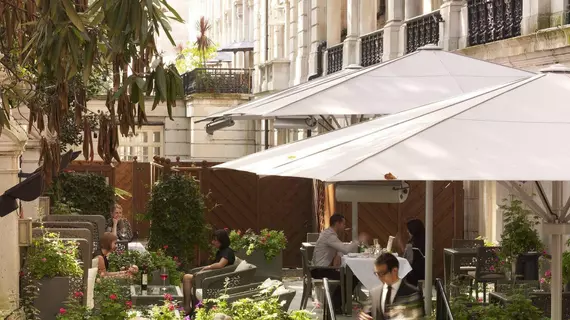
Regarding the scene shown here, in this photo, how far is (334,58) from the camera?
34.8 m

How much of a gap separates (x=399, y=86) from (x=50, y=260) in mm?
4032

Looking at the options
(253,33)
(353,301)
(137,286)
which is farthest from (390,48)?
(253,33)

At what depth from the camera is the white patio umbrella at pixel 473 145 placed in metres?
7.59

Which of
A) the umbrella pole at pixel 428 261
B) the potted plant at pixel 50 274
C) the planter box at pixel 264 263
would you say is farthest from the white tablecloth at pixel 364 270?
the planter box at pixel 264 263

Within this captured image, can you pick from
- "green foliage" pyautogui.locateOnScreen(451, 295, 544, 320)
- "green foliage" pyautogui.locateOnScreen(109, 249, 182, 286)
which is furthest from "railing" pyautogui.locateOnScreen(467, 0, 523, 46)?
"green foliage" pyautogui.locateOnScreen(451, 295, 544, 320)

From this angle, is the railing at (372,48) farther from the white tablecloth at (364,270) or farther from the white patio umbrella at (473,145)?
the white patio umbrella at (473,145)

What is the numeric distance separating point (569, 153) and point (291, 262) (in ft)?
61.1

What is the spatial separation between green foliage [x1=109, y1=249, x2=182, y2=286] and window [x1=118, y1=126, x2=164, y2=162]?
109ft

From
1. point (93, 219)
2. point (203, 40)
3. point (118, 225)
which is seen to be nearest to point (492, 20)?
point (93, 219)

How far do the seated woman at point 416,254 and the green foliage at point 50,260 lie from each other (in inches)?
170

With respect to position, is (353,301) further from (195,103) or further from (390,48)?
(195,103)

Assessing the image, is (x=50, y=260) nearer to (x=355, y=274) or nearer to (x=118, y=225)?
(x=355, y=274)

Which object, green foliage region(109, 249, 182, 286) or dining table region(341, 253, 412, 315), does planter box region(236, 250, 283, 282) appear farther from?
dining table region(341, 253, 412, 315)

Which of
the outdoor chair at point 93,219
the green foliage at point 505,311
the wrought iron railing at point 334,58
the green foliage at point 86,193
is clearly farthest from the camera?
the wrought iron railing at point 334,58
